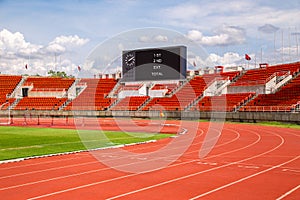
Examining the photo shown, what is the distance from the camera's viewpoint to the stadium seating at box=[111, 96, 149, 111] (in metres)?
55.7

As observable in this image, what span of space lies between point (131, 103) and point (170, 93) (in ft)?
20.0

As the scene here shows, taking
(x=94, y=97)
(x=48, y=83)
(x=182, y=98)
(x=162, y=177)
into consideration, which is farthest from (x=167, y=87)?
(x=162, y=177)

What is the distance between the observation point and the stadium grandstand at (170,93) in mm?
45688

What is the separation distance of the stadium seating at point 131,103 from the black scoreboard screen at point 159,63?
6.19 m

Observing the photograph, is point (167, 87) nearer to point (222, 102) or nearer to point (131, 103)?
point (131, 103)

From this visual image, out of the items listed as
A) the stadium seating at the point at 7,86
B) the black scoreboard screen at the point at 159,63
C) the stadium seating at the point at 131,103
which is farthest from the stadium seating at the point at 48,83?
the black scoreboard screen at the point at 159,63

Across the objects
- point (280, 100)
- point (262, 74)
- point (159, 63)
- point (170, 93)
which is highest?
point (159, 63)

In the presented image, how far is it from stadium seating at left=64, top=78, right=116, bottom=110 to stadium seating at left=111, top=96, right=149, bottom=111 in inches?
67.2

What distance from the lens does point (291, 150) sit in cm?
1770

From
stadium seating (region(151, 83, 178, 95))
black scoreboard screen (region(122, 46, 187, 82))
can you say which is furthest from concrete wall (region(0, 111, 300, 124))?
stadium seating (region(151, 83, 178, 95))

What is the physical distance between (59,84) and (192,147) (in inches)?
2179

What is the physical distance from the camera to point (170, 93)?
5972 centimetres

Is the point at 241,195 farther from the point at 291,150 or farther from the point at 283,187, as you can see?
the point at 291,150

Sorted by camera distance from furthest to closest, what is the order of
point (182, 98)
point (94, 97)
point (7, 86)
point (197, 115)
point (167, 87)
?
1. point (7, 86)
2. point (94, 97)
3. point (167, 87)
4. point (182, 98)
5. point (197, 115)
